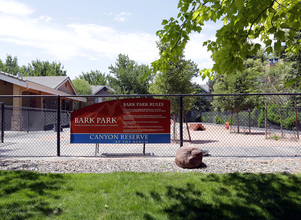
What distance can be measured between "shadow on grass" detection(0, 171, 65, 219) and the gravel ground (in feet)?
2.26

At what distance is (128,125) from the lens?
709cm

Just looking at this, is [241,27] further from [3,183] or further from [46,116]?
[46,116]

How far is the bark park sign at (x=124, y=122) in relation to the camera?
7.05 m

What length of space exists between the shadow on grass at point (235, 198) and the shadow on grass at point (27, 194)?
160cm

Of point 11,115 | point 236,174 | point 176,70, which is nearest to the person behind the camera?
point 236,174

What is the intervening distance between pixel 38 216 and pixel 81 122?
414cm

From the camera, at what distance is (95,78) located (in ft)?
258

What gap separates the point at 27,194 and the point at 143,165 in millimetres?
2920

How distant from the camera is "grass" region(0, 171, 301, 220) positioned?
333 centimetres

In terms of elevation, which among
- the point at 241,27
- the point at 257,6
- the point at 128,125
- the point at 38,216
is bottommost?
the point at 38,216

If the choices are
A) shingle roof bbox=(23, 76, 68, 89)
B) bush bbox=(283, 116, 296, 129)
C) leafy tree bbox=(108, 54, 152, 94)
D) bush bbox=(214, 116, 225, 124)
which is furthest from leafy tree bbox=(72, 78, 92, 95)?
bush bbox=(283, 116, 296, 129)

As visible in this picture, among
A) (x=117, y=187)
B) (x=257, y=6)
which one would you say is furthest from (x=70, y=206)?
(x=257, y=6)

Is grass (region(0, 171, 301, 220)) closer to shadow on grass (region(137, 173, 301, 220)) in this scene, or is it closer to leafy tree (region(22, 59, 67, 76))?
shadow on grass (region(137, 173, 301, 220))

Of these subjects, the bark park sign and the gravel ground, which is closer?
the gravel ground
